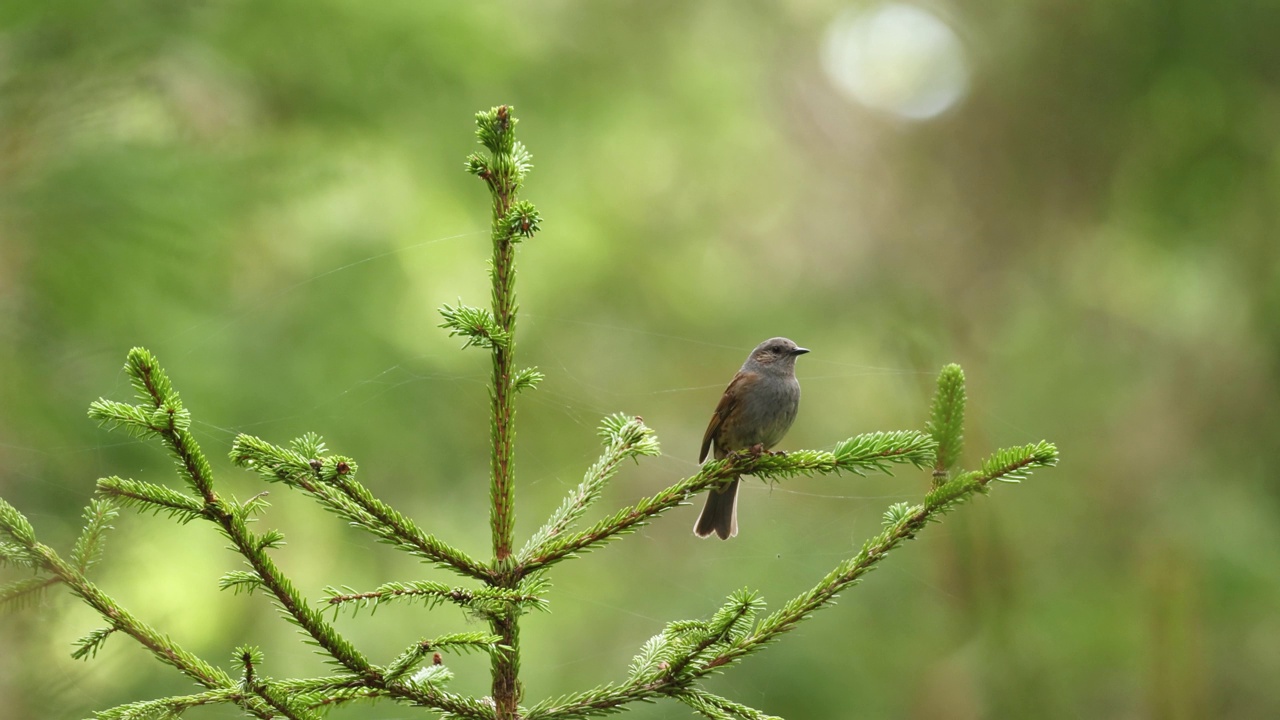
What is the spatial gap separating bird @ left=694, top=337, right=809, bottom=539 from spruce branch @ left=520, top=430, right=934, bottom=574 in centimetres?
91

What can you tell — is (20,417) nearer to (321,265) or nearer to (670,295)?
(321,265)

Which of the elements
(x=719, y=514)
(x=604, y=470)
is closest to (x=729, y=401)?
(x=719, y=514)

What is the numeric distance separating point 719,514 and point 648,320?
4959 millimetres

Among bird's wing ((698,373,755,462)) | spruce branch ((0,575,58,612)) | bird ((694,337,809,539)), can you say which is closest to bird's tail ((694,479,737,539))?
bird ((694,337,809,539))

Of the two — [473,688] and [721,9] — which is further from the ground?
[721,9]

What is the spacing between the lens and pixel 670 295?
25.9 ft

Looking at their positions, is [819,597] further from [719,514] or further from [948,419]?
[719,514]

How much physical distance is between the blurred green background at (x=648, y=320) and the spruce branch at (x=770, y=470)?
0.67m

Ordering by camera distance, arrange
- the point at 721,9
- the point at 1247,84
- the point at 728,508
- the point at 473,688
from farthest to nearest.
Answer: the point at 721,9, the point at 473,688, the point at 1247,84, the point at 728,508

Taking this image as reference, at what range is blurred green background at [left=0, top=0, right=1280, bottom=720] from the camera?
3879 mm

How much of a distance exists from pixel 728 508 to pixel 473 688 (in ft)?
10.1

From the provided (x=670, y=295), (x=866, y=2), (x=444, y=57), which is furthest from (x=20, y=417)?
(x=866, y=2)

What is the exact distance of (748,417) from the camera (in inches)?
118

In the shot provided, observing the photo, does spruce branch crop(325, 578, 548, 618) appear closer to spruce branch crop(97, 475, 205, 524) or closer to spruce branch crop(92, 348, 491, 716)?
spruce branch crop(92, 348, 491, 716)
